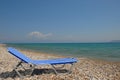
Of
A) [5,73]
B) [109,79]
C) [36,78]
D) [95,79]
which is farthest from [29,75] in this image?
[109,79]

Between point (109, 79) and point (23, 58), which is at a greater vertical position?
point (23, 58)

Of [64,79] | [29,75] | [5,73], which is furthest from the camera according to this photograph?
[5,73]

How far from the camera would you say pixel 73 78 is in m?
7.49

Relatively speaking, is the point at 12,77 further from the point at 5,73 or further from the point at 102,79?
the point at 102,79

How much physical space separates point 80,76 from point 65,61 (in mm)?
879

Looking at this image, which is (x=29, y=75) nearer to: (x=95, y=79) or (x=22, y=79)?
(x=22, y=79)

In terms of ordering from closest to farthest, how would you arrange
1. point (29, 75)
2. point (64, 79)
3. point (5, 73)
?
point (64, 79)
point (29, 75)
point (5, 73)

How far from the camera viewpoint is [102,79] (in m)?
7.45

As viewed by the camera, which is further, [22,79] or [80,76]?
[80,76]

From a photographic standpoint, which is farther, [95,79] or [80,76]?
[80,76]

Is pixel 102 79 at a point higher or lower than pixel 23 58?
lower

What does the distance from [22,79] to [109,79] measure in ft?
10.6

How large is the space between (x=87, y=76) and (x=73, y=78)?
2.24 feet

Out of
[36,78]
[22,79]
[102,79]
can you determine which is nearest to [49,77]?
[36,78]
